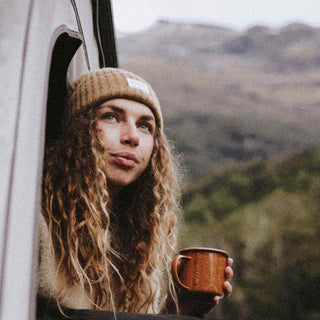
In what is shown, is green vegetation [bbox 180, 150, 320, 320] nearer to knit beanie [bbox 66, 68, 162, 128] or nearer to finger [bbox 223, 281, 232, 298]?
finger [bbox 223, 281, 232, 298]

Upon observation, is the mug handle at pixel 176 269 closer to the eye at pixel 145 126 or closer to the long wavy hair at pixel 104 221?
the long wavy hair at pixel 104 221

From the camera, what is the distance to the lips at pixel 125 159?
4.30ft

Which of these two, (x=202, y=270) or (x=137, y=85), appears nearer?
(x=202, y=270)

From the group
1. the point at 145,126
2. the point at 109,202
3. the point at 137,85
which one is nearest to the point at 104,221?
the point at 109,202

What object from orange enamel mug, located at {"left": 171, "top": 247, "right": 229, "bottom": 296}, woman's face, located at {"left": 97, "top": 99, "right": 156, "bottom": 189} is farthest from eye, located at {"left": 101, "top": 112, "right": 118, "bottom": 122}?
orange enamel mug, located at {"left": 171, "top": 247, "right": 229, "bottom": 296}

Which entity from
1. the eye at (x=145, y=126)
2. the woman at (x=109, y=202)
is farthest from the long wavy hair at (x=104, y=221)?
the eye at (x=145, y=126)

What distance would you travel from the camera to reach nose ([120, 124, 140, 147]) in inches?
51.7

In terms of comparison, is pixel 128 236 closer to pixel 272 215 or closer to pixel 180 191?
pixel 180 191

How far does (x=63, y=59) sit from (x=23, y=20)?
1.32ft

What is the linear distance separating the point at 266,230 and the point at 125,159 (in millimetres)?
19262

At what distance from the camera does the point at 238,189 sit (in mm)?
23406

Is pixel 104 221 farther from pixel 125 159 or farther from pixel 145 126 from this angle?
pixel 145 126

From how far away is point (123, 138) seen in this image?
1.31m

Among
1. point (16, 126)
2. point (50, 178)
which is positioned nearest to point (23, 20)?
point (16, 126)
